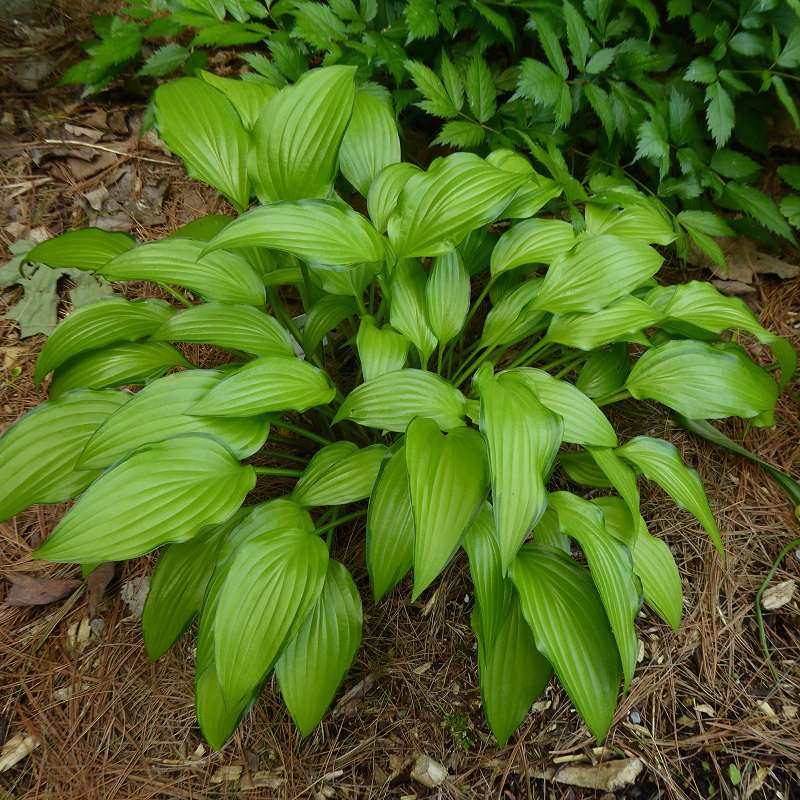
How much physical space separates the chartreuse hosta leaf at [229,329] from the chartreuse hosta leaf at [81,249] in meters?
0.32

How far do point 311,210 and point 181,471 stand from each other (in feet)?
1.99

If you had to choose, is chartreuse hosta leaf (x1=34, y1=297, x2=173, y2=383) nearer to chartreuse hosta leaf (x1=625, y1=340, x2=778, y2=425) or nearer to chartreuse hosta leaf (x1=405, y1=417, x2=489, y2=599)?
chartreuse hosta leaf (x1=405, y1=417, x2=489, y2=599)

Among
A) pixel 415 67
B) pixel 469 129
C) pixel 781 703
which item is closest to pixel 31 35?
pixel 415 67

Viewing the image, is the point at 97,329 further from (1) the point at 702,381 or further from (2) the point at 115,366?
(1) the point at 702,381

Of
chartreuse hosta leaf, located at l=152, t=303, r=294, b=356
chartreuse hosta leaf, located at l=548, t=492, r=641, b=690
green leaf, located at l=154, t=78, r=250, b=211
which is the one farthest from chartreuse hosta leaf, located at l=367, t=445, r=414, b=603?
green leaf, located at l=154, t=78, r=250, b=211

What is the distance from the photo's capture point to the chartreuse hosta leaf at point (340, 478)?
137 cm

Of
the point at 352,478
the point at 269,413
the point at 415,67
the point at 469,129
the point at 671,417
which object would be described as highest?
the point at 415,67

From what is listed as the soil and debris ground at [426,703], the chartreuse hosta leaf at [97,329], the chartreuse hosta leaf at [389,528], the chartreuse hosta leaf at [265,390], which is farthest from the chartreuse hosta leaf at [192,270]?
the soil and debris ground at [426,703]

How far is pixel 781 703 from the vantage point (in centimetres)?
145

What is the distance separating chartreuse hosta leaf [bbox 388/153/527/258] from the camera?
55.0 inches

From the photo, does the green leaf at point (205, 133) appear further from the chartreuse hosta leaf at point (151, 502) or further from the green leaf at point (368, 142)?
the chartreuse hosta leaf at point (151, 502)

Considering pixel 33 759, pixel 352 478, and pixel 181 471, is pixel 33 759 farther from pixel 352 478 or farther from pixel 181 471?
pixel 352 478

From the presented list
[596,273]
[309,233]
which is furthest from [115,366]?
[596,273]

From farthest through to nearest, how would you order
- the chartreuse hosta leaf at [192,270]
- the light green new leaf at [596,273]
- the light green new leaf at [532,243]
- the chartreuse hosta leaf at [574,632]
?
the light green new leaf at [532,243]
the light green new leaf at [596,273]
the chartreuse hosta leaf at [192,270]
the chartreuse hosta leaf at [574,632]
